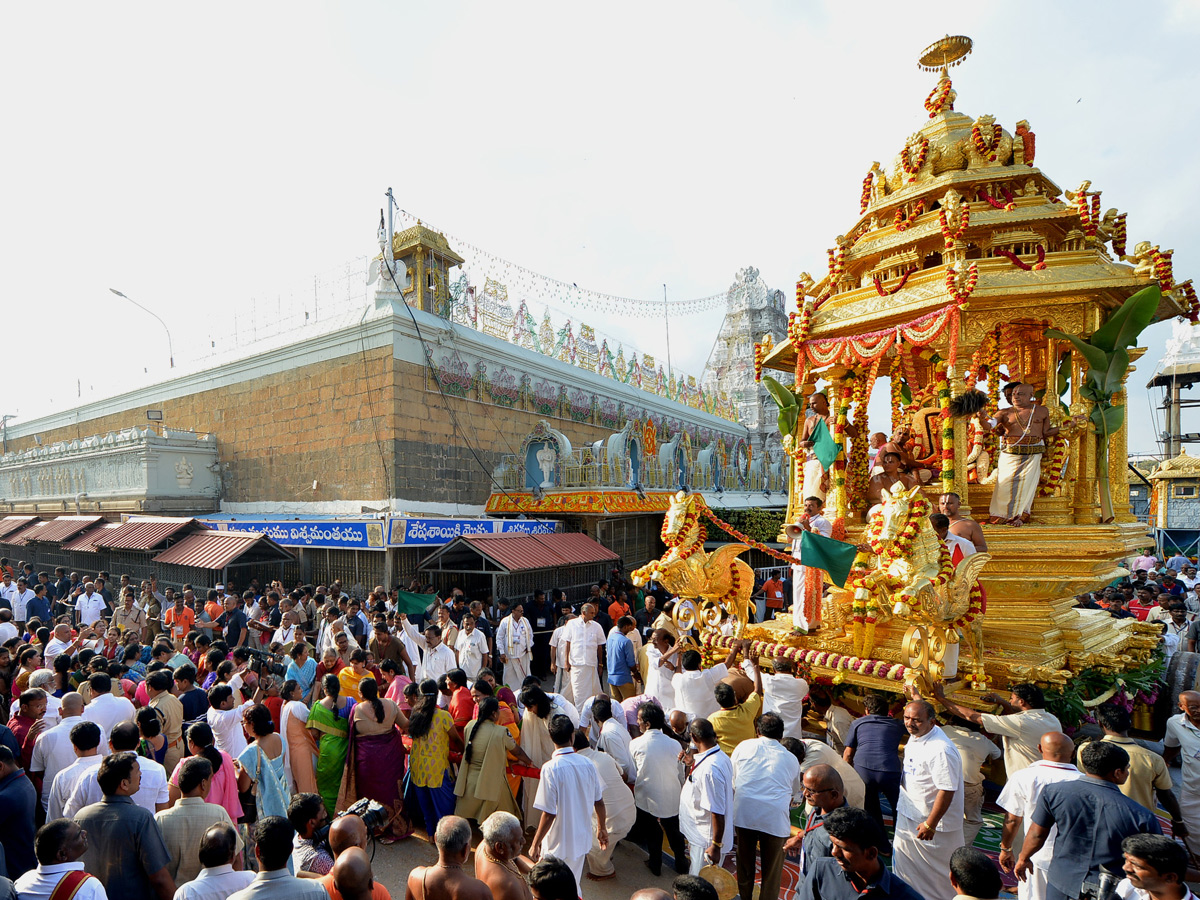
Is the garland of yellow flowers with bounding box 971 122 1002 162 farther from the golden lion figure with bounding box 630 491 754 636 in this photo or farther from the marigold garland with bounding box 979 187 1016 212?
the golden lion figure with bounding box 630 491 754 636

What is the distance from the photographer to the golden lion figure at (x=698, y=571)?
6.97 metres

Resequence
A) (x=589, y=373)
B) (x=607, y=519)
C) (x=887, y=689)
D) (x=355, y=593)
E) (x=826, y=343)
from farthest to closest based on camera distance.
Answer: (x=589, y=373) < (x=607, y=519) < (x=355, y=593) < (x=826, y=343) < (x=887, y=689)

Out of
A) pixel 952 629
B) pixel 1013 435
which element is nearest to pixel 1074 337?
pixel 1013 435

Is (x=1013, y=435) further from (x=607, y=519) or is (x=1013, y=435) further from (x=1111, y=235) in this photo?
(x=607, y=519)

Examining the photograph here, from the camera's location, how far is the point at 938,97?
24.9ft

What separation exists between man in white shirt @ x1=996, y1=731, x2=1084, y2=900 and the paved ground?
234cm

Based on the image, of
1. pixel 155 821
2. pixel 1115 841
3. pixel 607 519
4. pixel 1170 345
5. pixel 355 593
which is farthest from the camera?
pixel 1170 345

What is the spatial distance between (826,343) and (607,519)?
857cm

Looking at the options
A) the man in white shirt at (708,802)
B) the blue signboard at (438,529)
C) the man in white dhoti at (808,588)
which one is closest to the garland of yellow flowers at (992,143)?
the man in white dhoti at (808,588)

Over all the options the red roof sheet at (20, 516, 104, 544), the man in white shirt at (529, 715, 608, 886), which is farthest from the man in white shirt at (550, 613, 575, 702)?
the red roof sheet at (20, 516, 104, 544)

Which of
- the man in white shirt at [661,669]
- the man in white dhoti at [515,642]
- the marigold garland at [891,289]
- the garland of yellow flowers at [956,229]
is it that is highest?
the garland of yellow flowers at [956,229]

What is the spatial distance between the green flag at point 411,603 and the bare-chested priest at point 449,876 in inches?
305

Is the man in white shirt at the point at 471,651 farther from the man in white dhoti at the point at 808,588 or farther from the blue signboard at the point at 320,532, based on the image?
the blue signboard at the point at 320,532

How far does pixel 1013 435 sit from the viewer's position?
6.45 meters
